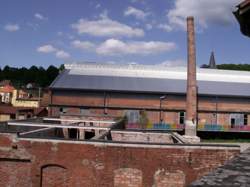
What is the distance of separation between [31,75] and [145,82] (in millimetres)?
102326

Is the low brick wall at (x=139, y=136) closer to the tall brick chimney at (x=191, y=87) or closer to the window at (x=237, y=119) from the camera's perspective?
the tall brick chimney at (x=191, y=87)

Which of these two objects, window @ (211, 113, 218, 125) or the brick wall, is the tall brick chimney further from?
window @ (211, 113, 218, 125)

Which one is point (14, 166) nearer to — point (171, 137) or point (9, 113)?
point (171, 137)

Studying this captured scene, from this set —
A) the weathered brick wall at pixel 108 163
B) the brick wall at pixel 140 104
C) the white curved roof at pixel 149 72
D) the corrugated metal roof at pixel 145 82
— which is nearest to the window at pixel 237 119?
the brick wall at pixel 140 104

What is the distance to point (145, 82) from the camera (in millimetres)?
43062

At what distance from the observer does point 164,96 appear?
39.5m

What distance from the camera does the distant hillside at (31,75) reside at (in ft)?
421

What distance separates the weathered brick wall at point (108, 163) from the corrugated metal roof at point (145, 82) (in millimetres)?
27538

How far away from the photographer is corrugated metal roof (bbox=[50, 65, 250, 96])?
40500 millimetres

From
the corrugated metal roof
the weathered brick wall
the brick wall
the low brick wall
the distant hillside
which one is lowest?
the weathered brick wall

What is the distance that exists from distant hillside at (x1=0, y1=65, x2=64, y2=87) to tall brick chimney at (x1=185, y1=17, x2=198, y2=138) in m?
104

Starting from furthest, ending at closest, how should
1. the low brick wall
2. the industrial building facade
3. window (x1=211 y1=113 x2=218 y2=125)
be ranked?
window (x1=211 y1=113 x2=218 y2=125)
the industrial building facade
the low brick wall

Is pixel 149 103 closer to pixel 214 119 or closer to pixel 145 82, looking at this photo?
pixel 145 82

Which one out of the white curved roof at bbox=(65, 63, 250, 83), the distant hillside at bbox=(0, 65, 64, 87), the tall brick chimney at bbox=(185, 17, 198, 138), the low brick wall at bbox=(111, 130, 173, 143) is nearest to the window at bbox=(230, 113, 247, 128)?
the white curved roof at bbox=(65, 63, 250, 83)
